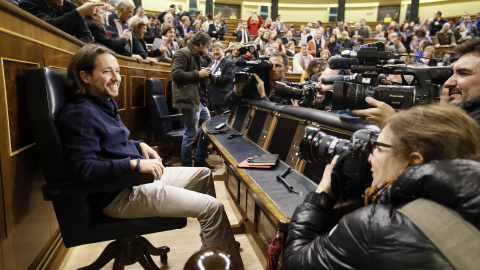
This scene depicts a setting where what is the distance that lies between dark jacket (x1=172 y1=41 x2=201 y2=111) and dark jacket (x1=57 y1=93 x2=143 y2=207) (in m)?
1.62

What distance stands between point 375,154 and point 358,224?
27 cm

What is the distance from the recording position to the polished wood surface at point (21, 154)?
3.84 feet

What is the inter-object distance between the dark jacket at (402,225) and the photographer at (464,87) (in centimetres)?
64

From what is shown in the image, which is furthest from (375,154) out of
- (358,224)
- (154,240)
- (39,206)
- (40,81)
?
(154,240)

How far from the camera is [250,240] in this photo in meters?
2.04

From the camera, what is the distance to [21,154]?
1316mm

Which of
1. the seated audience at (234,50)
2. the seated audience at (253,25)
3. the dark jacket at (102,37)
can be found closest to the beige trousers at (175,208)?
the dark jacket at (102,37)

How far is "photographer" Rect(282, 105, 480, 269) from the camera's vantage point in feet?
1.85

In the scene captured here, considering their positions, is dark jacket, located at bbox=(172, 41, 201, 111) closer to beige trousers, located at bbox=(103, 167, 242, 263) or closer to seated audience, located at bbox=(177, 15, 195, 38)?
beige trousers, located at bbox=(103, 167, 242, 263)

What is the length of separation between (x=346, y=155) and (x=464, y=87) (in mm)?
804

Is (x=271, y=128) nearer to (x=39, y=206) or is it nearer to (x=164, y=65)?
(x=39, y=206)

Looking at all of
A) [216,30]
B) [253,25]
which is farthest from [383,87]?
[253,25]

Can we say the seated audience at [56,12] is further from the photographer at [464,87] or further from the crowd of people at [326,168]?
the photographer at [464,87]

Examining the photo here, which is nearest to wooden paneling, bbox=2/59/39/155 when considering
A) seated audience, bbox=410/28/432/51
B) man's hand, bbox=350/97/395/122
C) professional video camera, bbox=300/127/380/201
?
professional video camera, bbox=300/127/380/201
